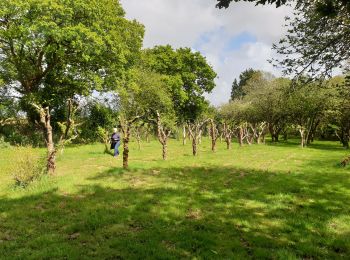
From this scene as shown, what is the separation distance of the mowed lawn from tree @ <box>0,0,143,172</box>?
15672 mm

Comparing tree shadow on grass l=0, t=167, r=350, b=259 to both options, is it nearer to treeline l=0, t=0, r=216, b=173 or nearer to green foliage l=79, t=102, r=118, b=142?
Result: treeline l=0, t=0, r=216, b=173

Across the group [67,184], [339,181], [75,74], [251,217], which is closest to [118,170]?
[67,184]

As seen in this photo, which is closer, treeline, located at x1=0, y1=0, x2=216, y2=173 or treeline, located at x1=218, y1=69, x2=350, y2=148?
treeline, located at x1=0, y1=0, x2=216, y2=173

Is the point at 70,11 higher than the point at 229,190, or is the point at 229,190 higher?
the point at 70,11

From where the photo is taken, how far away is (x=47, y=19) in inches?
1233

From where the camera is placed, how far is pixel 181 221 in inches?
447

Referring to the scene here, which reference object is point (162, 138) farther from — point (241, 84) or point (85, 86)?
point (241, 84)

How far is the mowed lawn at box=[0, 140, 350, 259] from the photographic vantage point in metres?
9.09

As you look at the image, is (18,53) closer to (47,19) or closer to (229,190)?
(47,19)

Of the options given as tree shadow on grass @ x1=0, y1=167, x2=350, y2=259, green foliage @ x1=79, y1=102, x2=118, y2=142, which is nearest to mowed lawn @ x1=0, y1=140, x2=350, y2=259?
tree shadow on grass @ x1=0, y1=167, x2=350, y2=259

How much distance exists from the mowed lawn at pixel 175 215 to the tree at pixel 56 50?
51.4 feet

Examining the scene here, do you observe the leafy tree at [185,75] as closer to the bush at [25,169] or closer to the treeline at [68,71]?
the treeline at [68,71]

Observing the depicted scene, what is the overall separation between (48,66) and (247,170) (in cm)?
2494

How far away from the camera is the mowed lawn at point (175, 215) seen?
29.8 ft
